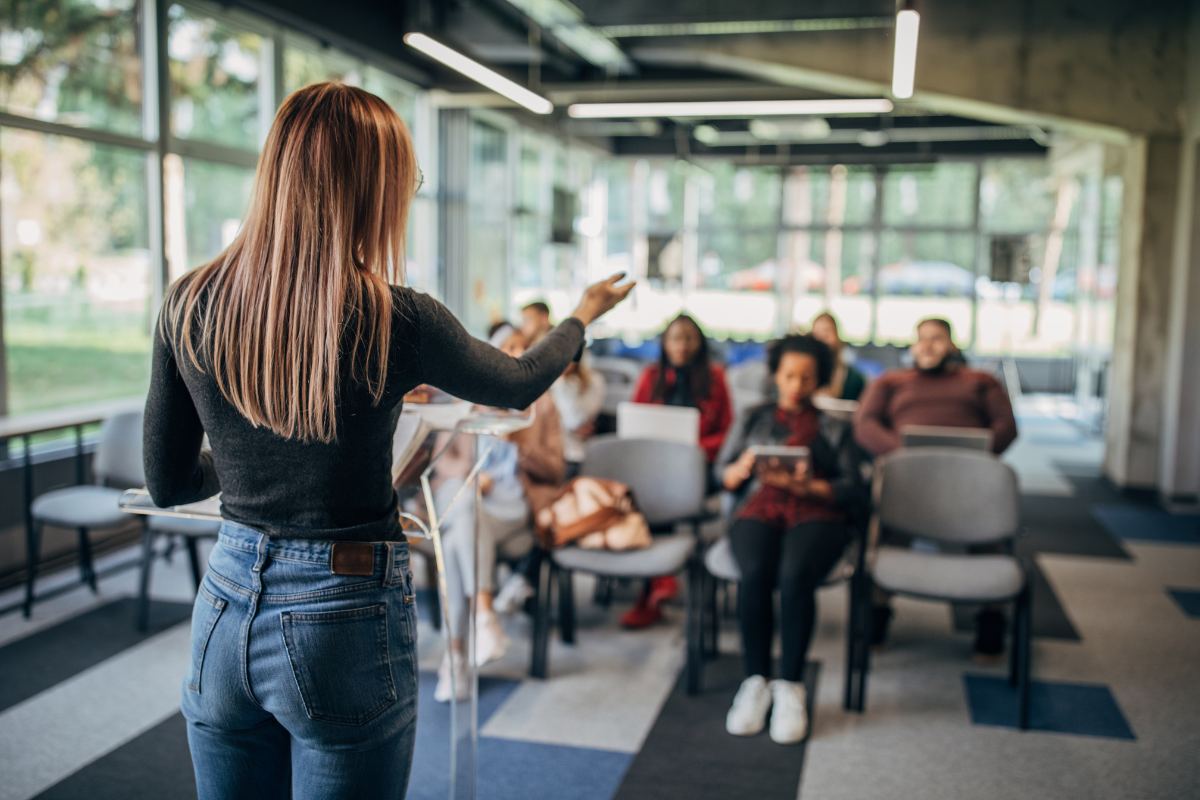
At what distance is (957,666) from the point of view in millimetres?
4355

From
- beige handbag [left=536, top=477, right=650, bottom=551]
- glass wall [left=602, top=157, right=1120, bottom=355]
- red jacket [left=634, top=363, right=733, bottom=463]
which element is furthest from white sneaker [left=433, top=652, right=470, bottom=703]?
glass wall [left=602, top=157, right=1120, bottom=355]

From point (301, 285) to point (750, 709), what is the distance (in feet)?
9.12

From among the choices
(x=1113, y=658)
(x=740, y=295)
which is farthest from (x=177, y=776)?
(x=740, y=295)

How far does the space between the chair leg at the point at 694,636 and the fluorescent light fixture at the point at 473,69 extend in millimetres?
3329

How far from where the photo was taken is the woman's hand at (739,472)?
4.04m

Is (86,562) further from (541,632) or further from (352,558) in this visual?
(352,558)

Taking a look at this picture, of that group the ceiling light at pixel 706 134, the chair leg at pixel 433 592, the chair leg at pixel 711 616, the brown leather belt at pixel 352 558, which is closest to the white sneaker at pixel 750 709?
the chair leg at pixel 711 616

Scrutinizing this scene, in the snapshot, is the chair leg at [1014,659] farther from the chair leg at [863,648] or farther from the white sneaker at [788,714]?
the white sneaker at [788,714]

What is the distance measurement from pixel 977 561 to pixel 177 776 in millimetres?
2890

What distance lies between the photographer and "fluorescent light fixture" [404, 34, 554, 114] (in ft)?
19.1

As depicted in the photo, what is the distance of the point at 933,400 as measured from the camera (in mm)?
A: 5199

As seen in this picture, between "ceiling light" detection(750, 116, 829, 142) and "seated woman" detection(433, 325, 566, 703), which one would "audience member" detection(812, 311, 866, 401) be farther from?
"ceiling light" detection(750, 116, 829, 142)

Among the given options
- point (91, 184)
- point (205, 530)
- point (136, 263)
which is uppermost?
point (91, 184)

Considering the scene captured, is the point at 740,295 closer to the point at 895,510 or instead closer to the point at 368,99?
the point at 895,510
